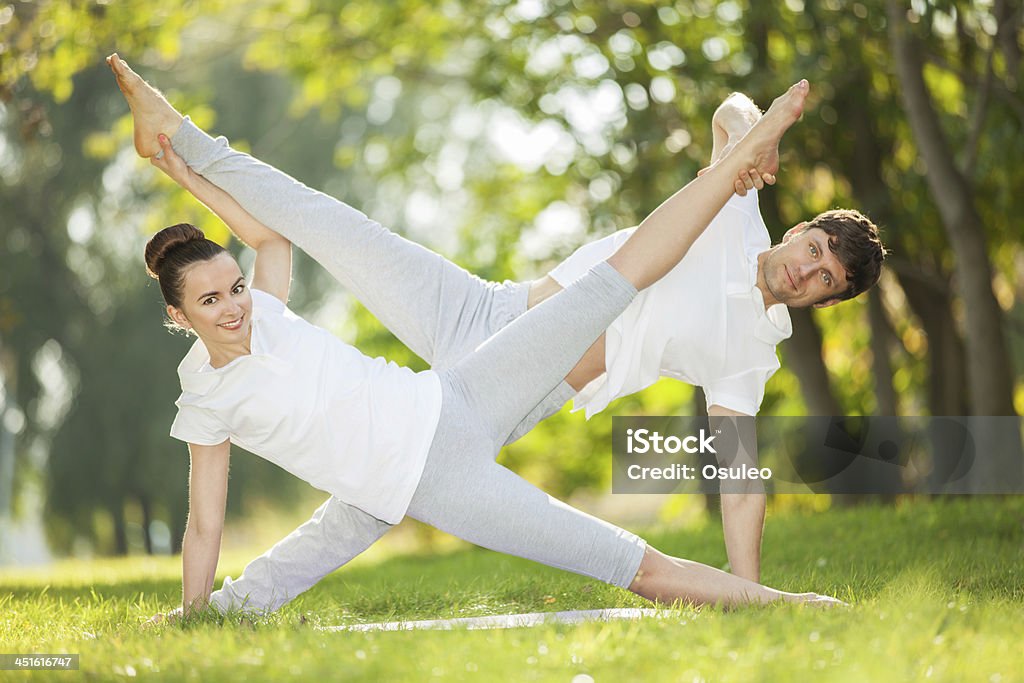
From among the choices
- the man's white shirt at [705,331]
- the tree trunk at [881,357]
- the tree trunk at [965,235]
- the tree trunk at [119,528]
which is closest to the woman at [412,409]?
the man's white shirt at [705,331]

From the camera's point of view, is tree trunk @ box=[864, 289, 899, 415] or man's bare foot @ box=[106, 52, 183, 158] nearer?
man's bare foot @ box=[106, 52, 183, 158]

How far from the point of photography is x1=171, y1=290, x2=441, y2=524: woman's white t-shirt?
2.82 metres

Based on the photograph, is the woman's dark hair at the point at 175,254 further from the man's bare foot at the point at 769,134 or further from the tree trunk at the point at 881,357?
the tree trunk at the point at 881,357

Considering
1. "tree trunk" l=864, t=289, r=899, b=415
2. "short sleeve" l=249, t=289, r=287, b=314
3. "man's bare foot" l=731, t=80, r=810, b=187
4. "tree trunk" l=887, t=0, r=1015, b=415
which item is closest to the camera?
"short sleeve" l=249, t=289, r=287, b=314

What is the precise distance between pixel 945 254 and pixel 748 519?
5678 mm

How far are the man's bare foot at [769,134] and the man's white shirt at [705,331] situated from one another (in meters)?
0.30

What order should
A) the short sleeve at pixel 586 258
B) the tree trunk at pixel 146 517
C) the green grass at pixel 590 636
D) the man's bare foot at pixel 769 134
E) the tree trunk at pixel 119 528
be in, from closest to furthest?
the green grass at pixel 590 636 → the man's bare foot at pixel 769 134 → the short sleeve at pixel 586 258 → the tree trunk at pixel 119 528 → the tree trunk at pixel 146 517

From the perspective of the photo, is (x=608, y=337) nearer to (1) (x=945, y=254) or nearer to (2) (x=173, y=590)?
(2) (x=173, y=590)

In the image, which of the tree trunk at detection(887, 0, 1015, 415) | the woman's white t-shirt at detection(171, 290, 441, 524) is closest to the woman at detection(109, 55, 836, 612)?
the woman's white t-shirt at detection(171, 290, 441, 524)

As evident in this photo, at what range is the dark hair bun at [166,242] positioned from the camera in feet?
9.71

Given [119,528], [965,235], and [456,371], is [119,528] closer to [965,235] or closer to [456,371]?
[965,235]

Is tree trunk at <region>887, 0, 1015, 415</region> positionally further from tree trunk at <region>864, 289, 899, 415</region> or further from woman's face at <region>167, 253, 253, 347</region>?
woman's face at <region>167, 253, 253, 347</region>

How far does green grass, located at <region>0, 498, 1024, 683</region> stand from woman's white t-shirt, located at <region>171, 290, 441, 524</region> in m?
0.43

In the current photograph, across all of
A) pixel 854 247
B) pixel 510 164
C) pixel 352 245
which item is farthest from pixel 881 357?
pixel 352 245
